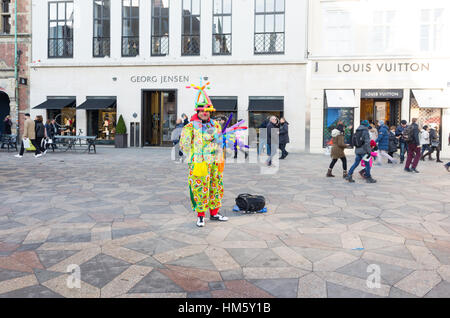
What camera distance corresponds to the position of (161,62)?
2173 cm

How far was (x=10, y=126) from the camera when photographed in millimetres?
22266

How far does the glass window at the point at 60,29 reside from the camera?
898 inches

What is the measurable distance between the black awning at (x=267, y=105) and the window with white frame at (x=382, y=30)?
5341 mm

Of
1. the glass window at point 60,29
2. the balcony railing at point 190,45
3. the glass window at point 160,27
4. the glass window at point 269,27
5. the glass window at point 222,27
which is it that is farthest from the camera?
the glass window at point 60,29

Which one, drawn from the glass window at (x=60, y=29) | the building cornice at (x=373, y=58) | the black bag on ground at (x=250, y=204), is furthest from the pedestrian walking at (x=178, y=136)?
the glass window at (x=60, y=29)

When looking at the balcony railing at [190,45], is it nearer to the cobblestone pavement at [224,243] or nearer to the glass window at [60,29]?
the glass window at [60,29]

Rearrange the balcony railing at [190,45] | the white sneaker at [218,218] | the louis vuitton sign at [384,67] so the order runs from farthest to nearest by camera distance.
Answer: the balcony railing at [190,45] → the louis vuitton sign at [384,67] → the white sneaker at [218,218]

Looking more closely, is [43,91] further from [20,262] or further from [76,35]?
[20,262]

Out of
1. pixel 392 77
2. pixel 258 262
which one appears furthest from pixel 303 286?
pixel 392 77

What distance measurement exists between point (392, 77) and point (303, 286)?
60.2ft

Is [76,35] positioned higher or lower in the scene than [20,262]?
higher

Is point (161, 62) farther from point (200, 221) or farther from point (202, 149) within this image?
point (200, 221)

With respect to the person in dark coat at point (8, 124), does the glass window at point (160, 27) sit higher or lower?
higher
